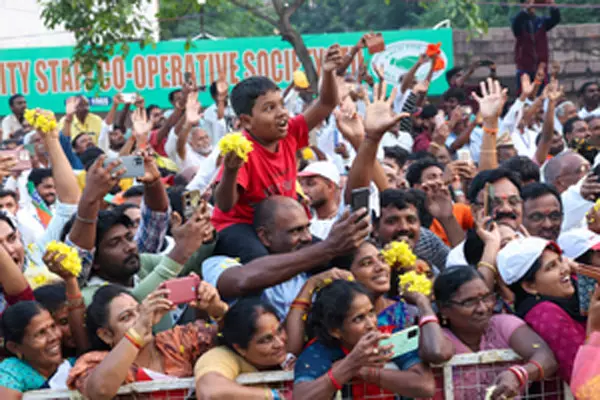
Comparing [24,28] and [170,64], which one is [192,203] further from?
[24,28]

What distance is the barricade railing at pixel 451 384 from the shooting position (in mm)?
4254

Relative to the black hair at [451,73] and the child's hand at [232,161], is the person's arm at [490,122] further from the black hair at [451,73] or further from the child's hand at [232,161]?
the black hair at [451,73]

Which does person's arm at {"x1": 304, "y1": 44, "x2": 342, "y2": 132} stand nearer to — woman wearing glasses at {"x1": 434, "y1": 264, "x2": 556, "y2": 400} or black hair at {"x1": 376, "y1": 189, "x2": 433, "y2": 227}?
black hair at {"x1": 376, "y1": 189, "x2": 433, "y2": 227}

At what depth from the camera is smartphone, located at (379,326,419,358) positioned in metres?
4.18

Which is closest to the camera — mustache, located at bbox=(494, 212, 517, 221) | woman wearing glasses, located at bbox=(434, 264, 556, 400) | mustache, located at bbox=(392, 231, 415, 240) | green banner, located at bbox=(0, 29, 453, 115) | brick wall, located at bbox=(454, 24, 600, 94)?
woman wearing glasses, located at bbox=(434, 264, 556, 400)

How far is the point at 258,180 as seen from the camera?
512 cm

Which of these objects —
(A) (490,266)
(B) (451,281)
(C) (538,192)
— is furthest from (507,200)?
(B) (451,281)

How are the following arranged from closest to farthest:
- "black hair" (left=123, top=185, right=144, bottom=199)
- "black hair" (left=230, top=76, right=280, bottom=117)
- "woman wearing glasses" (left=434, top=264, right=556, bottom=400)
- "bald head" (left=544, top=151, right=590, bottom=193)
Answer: "woman wearing glasses" (left=434, top=264, right=556, bottom=400) < "black hair" (left=230, top=76, right=280, bottom=117) < "black hair" (left=123, top=185, right=144, bottom=199) < "bald head" (left=544, top=151, right=590, bottom=193)

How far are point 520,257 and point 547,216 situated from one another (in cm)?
138

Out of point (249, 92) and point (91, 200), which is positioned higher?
point (249, 92)

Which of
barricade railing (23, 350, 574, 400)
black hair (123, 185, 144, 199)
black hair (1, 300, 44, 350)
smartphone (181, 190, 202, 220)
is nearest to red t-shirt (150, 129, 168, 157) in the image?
black hair (123, 185, 144, 199)

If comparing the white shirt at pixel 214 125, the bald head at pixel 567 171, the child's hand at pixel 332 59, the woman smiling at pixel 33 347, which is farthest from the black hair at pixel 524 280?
the white shirt at pixel 214 125

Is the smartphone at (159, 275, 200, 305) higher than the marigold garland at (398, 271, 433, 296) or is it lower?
higher

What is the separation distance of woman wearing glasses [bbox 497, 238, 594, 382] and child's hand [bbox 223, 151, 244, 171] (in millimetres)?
1386
